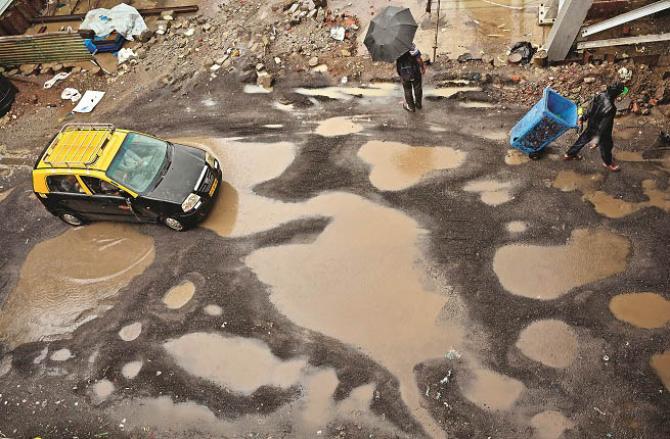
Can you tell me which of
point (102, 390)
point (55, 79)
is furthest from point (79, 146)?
point (55, 79)

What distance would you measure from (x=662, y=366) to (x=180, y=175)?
8.52m

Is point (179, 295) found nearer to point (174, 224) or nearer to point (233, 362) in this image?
point (174, 224)

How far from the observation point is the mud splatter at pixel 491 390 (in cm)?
631

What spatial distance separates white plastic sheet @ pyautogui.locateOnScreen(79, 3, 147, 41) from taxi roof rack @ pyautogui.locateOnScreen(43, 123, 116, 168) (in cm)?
516

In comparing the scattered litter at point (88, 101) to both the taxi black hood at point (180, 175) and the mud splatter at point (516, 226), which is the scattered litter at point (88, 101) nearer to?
the taxi black hood at point (180, 175)

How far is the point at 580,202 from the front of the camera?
7816 millimetres

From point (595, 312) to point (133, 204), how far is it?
816cm

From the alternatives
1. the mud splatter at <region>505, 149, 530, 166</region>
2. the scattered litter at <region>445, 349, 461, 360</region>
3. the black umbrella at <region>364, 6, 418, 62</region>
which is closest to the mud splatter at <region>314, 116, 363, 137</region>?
the black umbrella at <region>364, 6, 418, 62</region>

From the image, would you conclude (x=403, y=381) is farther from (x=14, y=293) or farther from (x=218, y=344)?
(x=14, y=293)

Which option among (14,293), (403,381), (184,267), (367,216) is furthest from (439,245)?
(14,293)

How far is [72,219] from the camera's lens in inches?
363

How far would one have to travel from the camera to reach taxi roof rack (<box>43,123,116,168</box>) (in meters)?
8.30

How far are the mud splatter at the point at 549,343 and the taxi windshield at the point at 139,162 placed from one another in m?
7.09

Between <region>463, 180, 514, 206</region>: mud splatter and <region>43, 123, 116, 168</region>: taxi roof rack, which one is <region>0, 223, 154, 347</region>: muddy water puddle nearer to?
<region>43, 123, 116, 168</region>: taxi roof rack
